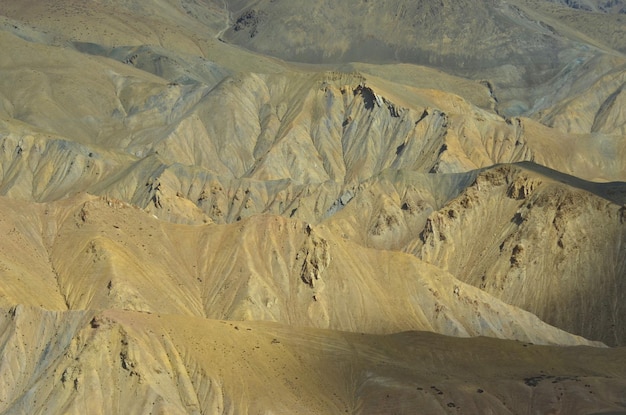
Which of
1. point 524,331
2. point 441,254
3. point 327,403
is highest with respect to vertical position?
point 441,254

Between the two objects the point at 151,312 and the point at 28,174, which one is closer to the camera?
the point at 151,312

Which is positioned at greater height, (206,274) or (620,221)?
(620,221)

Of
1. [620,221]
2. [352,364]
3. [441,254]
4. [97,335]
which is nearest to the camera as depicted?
[97,335]

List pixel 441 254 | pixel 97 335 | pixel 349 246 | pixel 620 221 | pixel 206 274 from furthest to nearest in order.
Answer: pixel 441 254, pixel 620 221, pixel 349 246, pixel 206 274, pixel 97 335

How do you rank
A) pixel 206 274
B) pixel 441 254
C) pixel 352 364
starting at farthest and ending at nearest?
pixel 441 254, pixel 206 274, pixel 352 364

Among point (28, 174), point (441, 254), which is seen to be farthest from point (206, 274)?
point (28, 174)

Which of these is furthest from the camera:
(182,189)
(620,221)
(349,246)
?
(182,189)

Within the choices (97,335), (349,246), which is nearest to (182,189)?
(349,246)

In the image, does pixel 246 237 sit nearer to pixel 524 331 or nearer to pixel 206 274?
pixel 206 274

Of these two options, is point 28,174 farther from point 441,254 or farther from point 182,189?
point 441,254

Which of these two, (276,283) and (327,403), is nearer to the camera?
(327,403)
